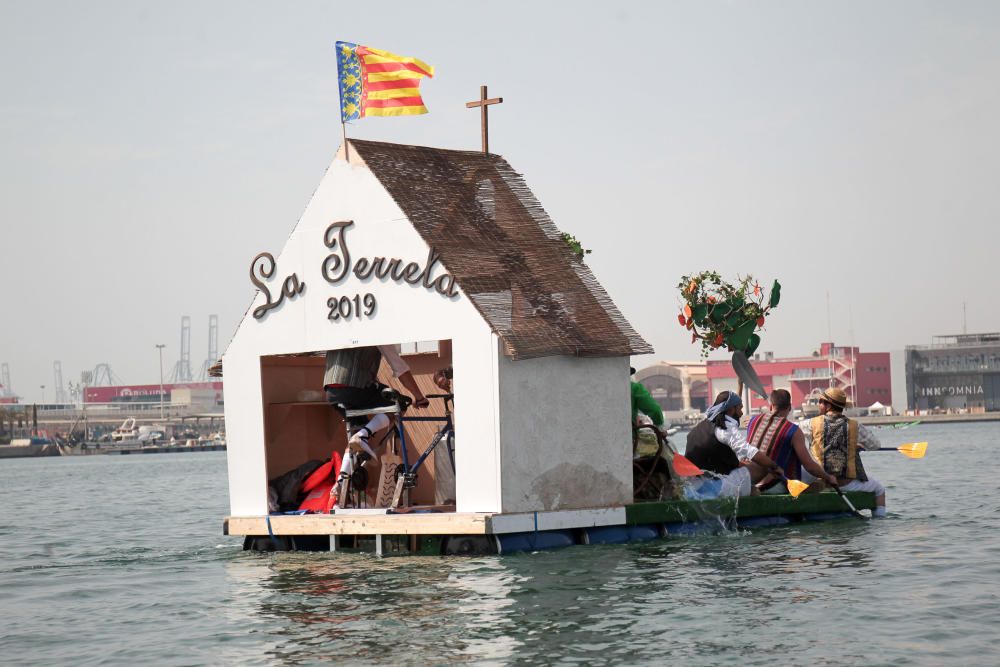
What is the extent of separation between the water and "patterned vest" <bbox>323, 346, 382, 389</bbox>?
2102mm

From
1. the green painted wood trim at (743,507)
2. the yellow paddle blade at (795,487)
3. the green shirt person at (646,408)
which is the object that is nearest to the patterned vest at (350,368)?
the green shirt person at (646,408)

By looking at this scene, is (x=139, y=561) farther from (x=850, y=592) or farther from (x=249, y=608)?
(x=850, y=592)

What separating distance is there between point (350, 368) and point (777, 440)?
5.52 meters

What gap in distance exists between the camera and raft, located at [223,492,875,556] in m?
15.4

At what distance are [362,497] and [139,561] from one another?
363 cm

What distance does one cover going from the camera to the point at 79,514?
36938 millimetres

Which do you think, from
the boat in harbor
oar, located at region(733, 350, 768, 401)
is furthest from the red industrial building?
oar, located at region(733, 350, 768, 401)

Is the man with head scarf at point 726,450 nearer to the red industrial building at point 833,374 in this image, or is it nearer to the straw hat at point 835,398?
the straw hat at point 835,398

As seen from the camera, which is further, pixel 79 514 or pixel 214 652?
pixel 79 514

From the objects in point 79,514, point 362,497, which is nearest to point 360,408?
point 362,497

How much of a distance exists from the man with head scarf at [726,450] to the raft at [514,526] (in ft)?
0.87

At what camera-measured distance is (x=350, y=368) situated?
17.2 metres

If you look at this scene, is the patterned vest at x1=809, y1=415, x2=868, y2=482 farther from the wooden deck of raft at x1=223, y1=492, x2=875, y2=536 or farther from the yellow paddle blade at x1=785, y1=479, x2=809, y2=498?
the yellow paddle blade at x1=785, y1=479, x2=809, y2=498

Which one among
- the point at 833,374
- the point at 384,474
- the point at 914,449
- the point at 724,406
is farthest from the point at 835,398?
the point at 833,374
